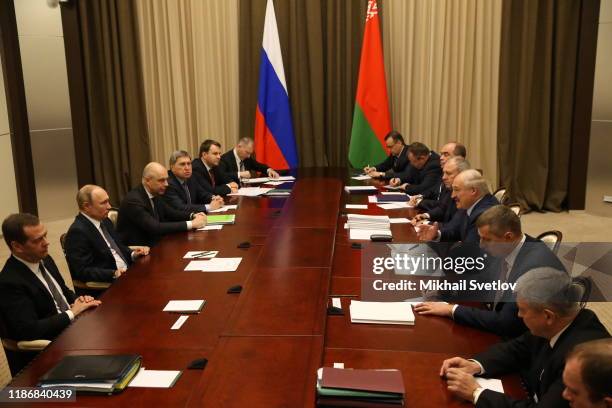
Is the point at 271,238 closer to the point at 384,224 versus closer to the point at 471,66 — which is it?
the point at 384,224

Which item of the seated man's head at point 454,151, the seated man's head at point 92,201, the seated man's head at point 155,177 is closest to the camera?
the seated man's head at point 92,201

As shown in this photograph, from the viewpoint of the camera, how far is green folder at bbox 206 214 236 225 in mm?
4621

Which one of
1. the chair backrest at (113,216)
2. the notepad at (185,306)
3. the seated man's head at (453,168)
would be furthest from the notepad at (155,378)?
the seated man's head at (453,168)

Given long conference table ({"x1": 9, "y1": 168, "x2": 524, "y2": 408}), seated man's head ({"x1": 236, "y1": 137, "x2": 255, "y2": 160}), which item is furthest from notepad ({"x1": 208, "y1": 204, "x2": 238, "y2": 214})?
seated man's head ({"x1": 236, "y1": 137, "x2": 255, "y2": 160})

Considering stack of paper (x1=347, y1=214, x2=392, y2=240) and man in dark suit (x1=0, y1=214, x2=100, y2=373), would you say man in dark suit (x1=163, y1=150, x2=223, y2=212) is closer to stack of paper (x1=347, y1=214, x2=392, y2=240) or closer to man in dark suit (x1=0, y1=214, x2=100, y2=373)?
stack of paper (x1=347, y1=214, x2=392, y2=240)

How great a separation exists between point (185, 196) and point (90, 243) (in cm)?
166

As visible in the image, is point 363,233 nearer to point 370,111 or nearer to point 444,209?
point 444,209

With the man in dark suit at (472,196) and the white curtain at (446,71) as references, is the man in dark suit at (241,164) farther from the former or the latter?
the man in dark suit at (472,196)

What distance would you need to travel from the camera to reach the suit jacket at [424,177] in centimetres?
580

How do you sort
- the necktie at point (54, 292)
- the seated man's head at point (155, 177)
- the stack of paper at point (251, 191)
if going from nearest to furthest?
the necktie at point (54, 292) < the seated man's head at point (155, 177) < the stack of paper at point (251, 191)

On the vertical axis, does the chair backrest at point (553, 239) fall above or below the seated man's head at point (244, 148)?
below

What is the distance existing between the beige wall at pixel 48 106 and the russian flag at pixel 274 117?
2.60 m

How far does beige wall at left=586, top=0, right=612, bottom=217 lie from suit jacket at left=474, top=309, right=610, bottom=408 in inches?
240

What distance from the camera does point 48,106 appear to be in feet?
24.9
